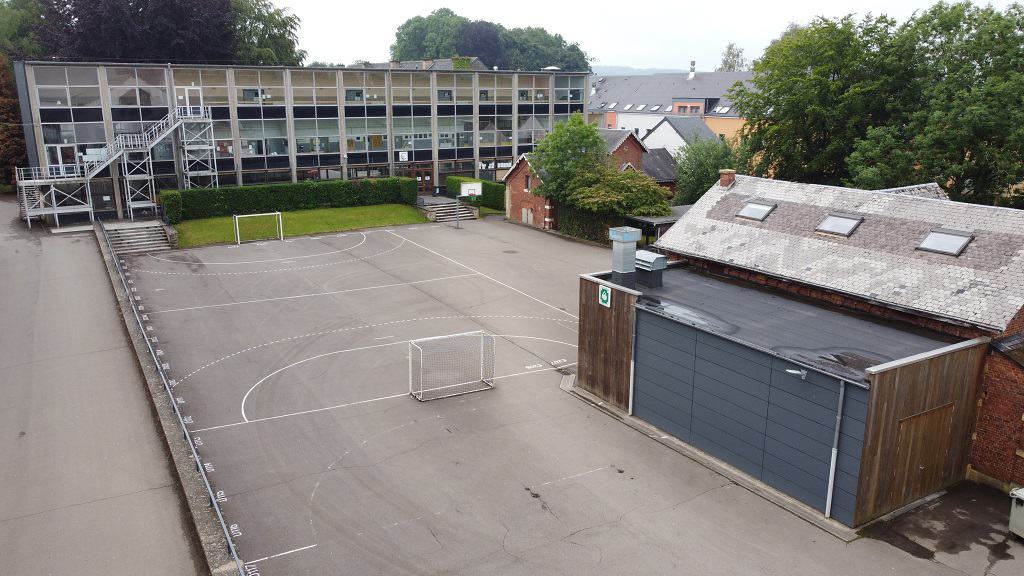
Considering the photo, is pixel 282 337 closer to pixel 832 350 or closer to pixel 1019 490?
pixel 832 350

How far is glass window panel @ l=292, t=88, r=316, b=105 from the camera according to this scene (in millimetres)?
48625

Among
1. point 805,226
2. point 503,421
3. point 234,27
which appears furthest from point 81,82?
point 805,226

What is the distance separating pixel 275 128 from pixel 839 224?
38.8 metres

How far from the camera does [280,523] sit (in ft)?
46.9

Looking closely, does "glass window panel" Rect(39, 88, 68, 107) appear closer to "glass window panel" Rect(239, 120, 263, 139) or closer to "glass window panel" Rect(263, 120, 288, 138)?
"glass window panel" Rect(239, 120, 263, 139)

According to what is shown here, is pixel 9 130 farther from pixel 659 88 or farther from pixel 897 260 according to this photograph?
pixel 659 88

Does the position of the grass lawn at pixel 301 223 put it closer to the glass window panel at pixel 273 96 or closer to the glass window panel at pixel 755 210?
the glass window panel at pixel 273 96

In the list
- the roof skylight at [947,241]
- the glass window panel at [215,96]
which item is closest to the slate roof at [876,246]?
the roof skylight at [947,241]

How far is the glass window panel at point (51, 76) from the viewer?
4072 cm

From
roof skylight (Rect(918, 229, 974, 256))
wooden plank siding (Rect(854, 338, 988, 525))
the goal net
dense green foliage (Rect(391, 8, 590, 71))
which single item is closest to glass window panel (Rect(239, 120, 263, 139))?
the goal net

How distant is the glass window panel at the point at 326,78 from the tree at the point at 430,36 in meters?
83.3

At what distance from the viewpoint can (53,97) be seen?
41.3 meters

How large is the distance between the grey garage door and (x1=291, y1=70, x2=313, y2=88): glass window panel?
37.5 meters

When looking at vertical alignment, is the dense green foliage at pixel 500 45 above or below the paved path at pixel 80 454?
above
